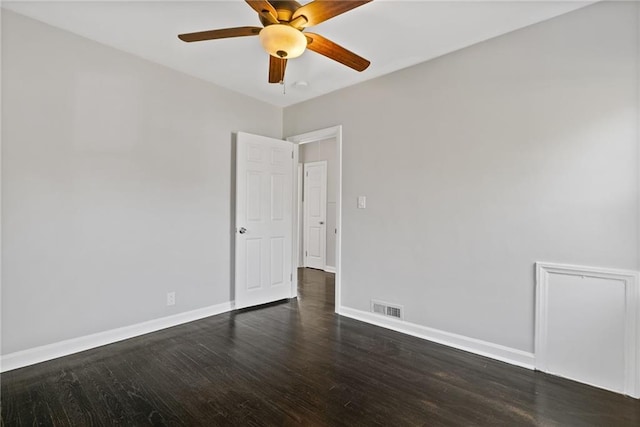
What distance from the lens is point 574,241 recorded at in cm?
219

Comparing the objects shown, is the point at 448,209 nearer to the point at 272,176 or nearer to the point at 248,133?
the point at 272,176

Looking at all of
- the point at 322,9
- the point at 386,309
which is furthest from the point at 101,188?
the point at 386,309

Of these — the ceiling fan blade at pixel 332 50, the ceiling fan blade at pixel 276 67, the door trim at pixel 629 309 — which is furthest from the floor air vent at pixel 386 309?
the ceiling fan blade at pixel 276 67

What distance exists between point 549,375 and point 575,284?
0.67m

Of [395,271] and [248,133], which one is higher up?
[248,133]

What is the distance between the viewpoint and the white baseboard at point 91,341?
228cm

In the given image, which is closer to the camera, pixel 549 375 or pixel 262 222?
pixel 549 375

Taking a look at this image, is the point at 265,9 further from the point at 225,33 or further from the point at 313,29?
the point at 313,29

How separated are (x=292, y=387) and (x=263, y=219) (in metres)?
2.13

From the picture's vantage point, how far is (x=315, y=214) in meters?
6.18

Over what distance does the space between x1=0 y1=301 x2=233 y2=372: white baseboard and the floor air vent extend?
1.74 metres

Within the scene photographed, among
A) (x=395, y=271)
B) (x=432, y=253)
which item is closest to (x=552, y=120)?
(x=432, y=253)

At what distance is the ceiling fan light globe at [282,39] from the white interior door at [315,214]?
4.12m

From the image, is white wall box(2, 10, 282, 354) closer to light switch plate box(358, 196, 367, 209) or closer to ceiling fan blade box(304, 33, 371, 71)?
light switch plate box(358, 196, 367, 209)
